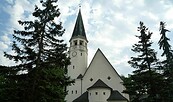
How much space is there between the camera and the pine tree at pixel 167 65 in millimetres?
14676

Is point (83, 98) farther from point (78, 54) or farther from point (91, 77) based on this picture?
point (78, 54)

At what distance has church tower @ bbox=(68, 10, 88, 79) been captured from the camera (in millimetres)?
36219

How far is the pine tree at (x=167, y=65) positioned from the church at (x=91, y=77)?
13.2 meters

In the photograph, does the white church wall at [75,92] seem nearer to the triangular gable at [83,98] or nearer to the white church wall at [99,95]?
the triangular gable at [83,98]

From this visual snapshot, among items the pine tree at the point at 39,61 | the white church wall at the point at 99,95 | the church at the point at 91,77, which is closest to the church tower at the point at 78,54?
the church at the point at 91,77

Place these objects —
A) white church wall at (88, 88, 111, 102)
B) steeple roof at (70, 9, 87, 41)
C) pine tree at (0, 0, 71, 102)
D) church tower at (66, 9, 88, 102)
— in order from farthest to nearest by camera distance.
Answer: steeple roof at (70, 9, 87, 41) → church tower at (66, 9, 88, 102) → white church wall at (88, 88, 111, 102) → pine tree at (0, 0, 71, 102)

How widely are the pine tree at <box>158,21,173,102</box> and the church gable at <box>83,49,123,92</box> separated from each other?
1490cm

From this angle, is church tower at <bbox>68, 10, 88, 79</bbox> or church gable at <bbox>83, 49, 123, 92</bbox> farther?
church tower at <bbox>68, 10, 88, 79</bbox>

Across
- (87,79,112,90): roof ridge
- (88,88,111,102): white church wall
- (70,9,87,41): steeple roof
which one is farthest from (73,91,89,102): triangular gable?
(70,9,87,41): steeple roof

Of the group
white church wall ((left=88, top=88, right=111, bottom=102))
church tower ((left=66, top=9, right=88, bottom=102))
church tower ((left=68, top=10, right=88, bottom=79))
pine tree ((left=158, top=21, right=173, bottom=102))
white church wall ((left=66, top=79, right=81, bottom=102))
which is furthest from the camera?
church tower ((left=68, top=10, right=88, bottom=79))

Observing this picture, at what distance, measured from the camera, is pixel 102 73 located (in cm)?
3303

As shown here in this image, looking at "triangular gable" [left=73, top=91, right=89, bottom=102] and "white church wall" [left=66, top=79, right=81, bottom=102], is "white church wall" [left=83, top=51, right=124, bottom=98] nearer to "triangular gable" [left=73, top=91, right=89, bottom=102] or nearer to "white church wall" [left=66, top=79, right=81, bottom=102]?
"white church wall" [left=66, top=79, right=81, bottom=102]

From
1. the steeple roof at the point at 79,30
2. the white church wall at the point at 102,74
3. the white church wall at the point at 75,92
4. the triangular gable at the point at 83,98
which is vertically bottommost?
the triangular gable at the point at 83,98

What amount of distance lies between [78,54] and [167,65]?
71.6 ft
